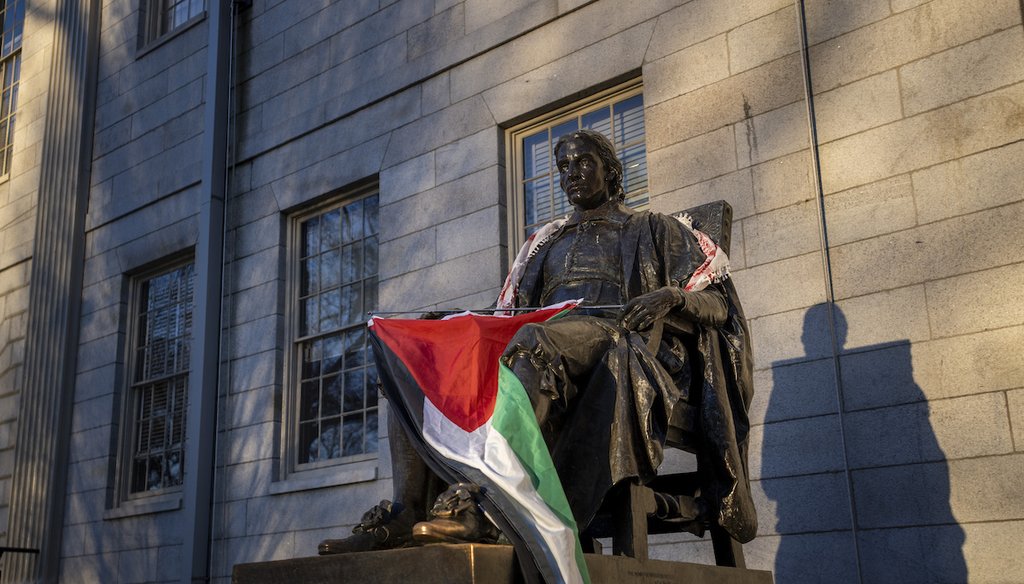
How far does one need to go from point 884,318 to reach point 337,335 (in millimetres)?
4216

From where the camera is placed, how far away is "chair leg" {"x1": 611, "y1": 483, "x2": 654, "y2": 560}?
343 centimetres

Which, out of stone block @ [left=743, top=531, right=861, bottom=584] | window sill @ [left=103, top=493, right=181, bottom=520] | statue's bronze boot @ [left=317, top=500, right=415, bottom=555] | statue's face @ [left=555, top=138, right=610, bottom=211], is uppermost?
statue's face @ [left=555, top=138, right=610, bottom=211]

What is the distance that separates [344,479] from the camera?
24.3 ft

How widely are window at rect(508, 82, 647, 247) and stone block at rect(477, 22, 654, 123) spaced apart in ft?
0.42

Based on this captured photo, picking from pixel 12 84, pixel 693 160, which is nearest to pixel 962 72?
pixel 693 160

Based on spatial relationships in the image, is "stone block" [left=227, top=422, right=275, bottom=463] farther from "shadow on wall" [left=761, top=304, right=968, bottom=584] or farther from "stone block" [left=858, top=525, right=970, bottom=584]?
"stone block" [left=858, top=525, right=970, bottom=584]

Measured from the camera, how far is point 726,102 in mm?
6031

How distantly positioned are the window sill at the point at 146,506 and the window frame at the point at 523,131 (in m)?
3.60

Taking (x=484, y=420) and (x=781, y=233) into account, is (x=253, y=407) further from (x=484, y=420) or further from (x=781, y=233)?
(x=484, y=420)

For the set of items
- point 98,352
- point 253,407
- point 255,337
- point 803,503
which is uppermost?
point 98,352

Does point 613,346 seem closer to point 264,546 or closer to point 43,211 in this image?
point 264,546

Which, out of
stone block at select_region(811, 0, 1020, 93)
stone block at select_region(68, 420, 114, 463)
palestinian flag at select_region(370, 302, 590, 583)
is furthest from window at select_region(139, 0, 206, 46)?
palestinian flag at select_region(370, 302, 590, 583)

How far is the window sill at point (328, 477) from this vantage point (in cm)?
729

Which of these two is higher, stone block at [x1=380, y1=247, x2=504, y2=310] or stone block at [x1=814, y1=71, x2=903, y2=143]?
stone block at [x1=814, y1=71, x2=903, y2=143]
